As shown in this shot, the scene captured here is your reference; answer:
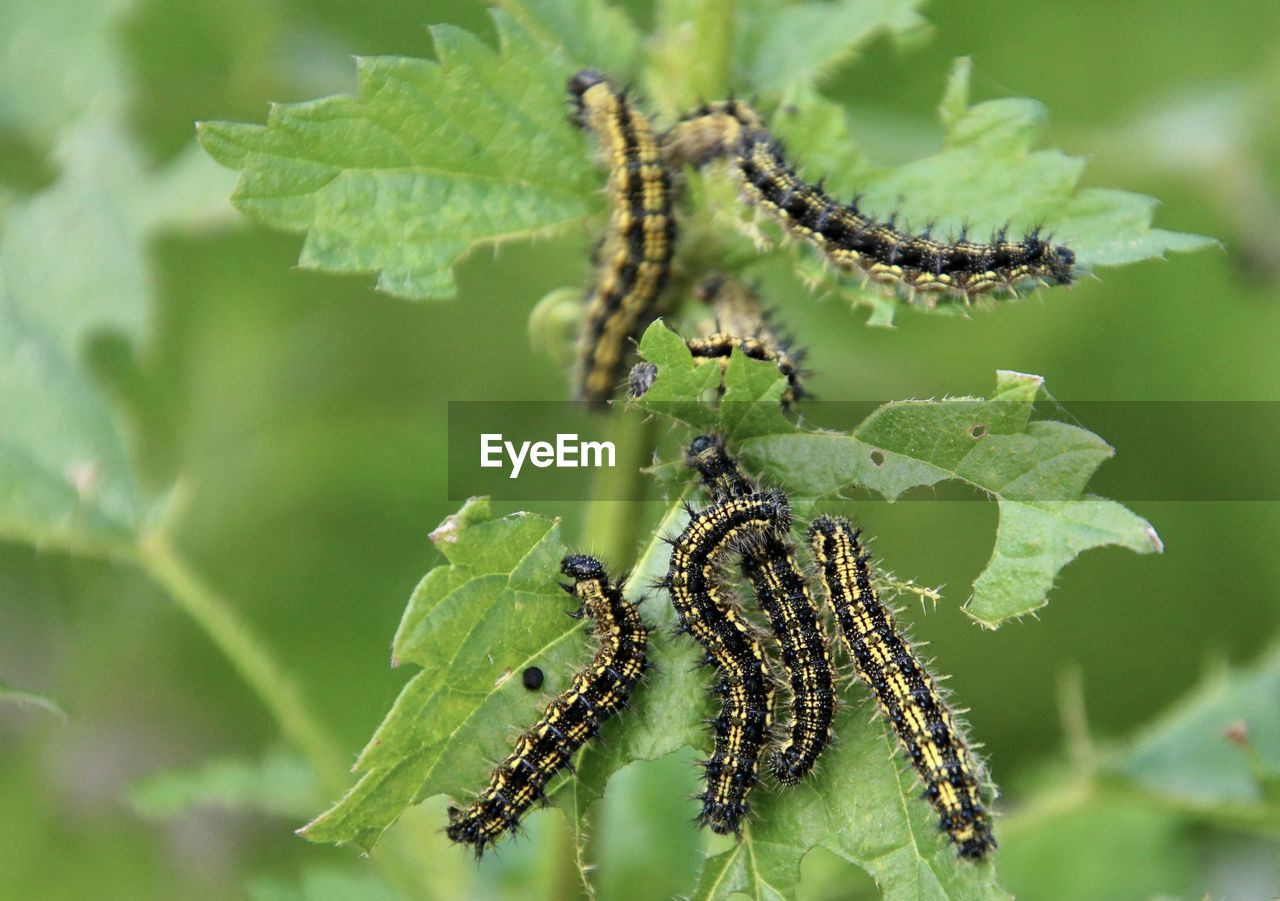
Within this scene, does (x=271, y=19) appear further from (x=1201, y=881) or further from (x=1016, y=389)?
(x=1201, y=881)

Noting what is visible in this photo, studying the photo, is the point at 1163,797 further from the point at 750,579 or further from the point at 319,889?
the point at 319,889

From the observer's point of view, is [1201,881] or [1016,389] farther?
[1201,881]

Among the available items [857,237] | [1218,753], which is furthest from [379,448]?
[1218,753]

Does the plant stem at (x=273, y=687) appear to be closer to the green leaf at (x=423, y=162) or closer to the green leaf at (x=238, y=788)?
the green leaf at (x=238, y=788)

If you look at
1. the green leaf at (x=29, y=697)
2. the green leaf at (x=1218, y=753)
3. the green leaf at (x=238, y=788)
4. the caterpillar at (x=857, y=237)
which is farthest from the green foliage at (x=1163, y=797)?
the green leaf at (x=29, y=697)

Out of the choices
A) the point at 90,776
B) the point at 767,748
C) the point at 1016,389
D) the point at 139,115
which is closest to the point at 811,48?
the point at 1016,389
